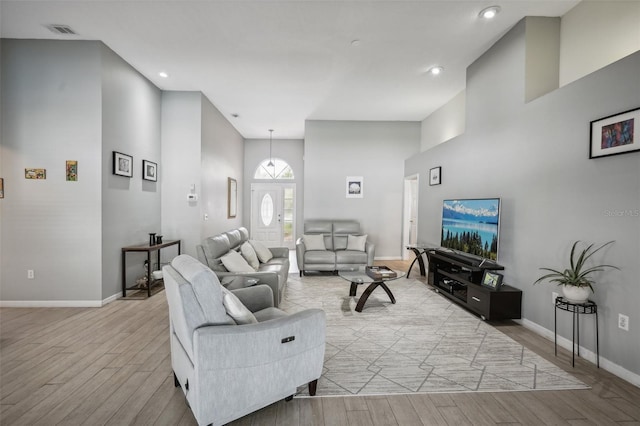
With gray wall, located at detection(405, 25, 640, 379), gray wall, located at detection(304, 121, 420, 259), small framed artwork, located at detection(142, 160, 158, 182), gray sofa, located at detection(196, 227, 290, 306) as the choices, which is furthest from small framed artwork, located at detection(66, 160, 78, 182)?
gray wall, located at detection(405, 25, 640, 379)

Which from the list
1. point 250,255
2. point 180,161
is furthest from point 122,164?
point 250,255

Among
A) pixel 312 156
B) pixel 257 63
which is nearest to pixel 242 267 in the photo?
pixel 257 63

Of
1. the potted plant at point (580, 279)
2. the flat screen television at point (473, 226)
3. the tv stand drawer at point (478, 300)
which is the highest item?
the flat screen television at point (473, 226)

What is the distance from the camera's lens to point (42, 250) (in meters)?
3.64

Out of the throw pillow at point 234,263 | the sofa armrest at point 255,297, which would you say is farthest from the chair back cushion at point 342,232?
the sofa armrest at point 255,297

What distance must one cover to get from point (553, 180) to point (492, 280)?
3.92 ft

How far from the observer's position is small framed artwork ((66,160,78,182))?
3.63 meters

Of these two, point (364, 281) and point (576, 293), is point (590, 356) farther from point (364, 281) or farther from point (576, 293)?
point (364, 281)

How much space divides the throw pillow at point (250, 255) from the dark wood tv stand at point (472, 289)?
8.54ft

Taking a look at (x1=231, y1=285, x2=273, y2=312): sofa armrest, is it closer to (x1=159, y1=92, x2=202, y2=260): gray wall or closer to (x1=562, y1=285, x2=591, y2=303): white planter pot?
(x1=562, y1=285, x2=591, y2=303): white planter pot

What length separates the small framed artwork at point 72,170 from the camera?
143 inches

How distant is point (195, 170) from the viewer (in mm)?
5117

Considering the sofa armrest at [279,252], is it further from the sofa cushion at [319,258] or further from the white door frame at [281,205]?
the white door frame at [281,205]

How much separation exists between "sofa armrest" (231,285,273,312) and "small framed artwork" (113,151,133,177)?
8.80 ft
